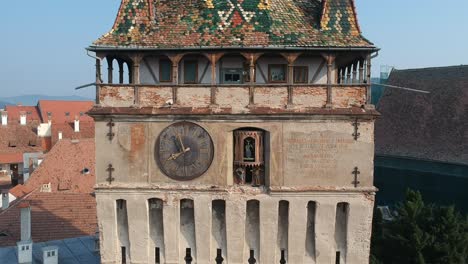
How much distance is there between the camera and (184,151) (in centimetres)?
1630

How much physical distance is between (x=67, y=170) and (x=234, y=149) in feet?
76.3

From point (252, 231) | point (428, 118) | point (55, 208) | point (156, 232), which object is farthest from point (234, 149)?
point (428, 118)

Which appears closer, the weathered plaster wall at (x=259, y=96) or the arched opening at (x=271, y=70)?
the weathered plaster wall at (x=259, y=96)

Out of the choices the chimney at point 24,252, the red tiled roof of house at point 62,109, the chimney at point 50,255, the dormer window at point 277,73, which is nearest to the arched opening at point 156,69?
the dormer window at point 277,73

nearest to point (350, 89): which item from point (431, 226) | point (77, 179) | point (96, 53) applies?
point (96, 53)

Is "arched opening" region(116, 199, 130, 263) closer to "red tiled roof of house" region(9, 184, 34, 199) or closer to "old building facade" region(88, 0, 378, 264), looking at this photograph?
"old building facade" region(88, 0, 378, 264)

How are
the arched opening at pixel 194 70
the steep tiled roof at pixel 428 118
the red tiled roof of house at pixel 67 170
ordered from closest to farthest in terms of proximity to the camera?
the arched opening at pixel 194 70 < the red tiled roof of house at pixel 67 170 < the steep tiled roof at pixel 428 118

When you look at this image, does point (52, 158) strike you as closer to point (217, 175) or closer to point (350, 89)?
point (217, 175)

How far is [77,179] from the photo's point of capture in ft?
117

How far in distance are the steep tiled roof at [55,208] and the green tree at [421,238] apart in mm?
15349

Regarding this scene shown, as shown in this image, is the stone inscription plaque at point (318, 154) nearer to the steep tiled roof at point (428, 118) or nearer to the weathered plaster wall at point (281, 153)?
the weathered plaster wall at point (281, 153)

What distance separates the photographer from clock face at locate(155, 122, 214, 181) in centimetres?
1619

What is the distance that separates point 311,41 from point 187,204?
6.78m

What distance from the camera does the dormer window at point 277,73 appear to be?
17.0 metres
